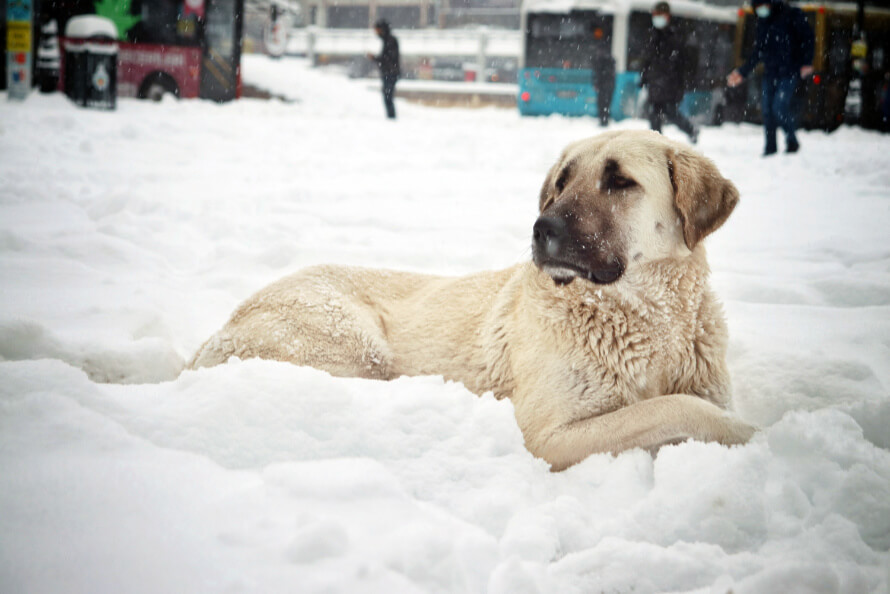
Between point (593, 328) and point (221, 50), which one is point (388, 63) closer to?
point (221, 50)

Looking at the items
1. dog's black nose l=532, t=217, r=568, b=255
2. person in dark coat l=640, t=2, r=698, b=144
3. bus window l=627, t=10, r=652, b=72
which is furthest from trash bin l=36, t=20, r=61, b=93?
dog's black nose l=532, t=217, r=568, b=255

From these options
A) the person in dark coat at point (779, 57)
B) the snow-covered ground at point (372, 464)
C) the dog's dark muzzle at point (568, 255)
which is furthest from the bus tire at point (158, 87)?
the dog's dark muzzle at point (568, 255)

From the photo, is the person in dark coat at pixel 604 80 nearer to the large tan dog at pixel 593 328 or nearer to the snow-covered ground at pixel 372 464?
the snow-covered ground at pixel 372 464

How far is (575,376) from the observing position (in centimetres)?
277

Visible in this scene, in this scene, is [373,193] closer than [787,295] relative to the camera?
No

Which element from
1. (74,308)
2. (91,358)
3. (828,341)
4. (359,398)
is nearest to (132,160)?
(74,308)

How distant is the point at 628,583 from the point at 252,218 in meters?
5.50

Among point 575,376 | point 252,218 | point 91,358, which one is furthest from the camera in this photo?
point 252,218

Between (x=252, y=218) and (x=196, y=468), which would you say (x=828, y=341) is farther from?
(x=252, y=218)

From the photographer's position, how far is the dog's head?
278cm

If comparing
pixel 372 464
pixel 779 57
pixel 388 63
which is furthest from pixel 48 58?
pixel 372 464

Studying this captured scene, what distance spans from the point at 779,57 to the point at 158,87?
17.3m

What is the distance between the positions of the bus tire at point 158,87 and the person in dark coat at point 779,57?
16.6m

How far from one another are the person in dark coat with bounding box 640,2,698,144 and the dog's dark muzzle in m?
10.6
